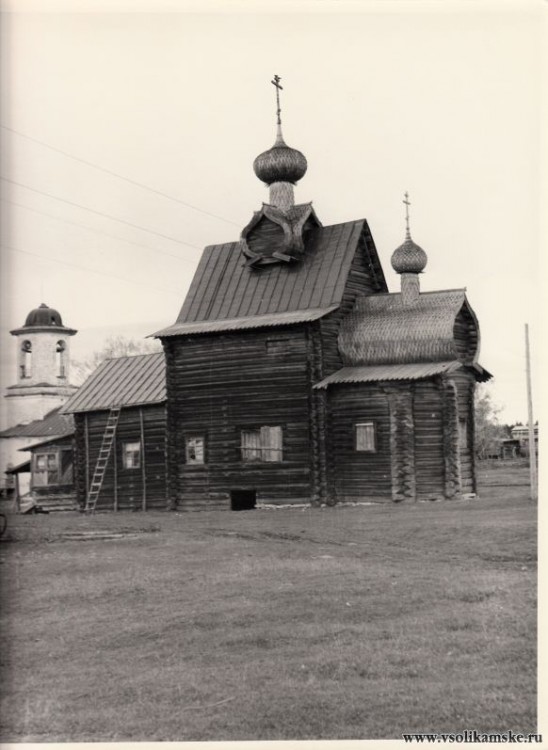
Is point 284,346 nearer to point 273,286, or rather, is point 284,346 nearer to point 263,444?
point 273,286

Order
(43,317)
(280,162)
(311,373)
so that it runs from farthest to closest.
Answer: (280,162)
(311,373)
(43,317)

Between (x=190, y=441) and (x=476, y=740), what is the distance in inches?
829

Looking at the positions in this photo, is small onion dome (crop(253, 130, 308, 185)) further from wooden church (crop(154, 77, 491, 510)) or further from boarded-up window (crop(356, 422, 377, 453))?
boarded-up window (crop(356, 422, 377, 453))

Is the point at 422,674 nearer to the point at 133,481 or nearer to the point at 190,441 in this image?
the point at 190,441

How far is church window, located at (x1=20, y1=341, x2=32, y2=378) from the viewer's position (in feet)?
64.3

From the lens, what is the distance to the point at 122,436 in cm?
3416

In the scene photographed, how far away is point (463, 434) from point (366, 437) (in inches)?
143

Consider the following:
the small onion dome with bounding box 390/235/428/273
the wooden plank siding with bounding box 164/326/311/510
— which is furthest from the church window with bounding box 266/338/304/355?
the small onion dome with bounding box 390/235/428/273

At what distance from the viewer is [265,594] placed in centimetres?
1588

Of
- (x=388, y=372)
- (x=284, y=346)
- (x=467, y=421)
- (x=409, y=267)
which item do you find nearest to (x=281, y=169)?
(x=409, y=267)

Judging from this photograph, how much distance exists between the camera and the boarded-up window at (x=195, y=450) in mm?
31703

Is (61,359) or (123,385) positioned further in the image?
(123,385)

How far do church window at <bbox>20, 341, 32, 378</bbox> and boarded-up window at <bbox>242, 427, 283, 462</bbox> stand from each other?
33.7 ft

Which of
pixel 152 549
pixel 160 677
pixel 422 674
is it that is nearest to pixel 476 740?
pixel 422 674
